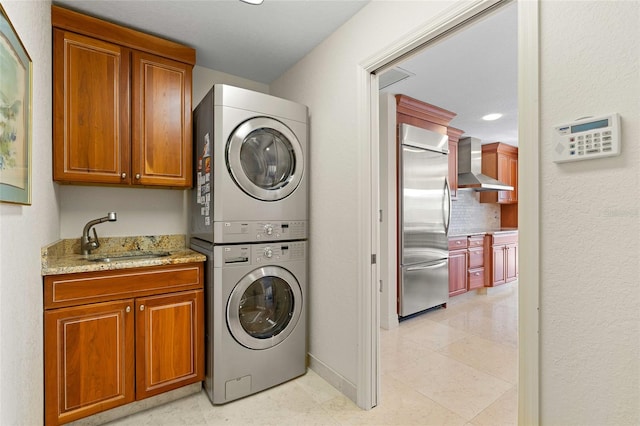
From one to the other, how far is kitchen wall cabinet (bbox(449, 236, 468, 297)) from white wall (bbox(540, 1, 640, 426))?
3043 millimetres

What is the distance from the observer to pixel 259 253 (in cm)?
207

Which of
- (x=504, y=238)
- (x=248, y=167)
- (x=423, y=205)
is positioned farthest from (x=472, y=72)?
(x=504, y=238)

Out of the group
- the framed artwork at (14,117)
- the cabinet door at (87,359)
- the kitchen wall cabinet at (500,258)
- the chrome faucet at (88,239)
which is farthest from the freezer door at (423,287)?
the framed artwork at (14,117)

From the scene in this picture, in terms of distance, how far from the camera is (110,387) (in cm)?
173

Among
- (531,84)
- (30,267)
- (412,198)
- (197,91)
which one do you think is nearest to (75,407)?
(30,267)

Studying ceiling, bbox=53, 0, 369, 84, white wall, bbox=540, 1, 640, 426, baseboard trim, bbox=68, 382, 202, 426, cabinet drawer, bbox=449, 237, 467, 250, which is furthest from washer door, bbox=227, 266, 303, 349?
cabinet drawer, bbox=449, 237, 467, 250

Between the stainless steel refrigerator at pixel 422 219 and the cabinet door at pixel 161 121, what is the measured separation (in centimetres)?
218

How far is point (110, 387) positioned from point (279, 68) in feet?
8.45

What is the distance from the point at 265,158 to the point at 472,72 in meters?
2.02

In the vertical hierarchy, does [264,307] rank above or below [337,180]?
below

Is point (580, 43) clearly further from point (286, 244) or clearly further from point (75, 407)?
point (75, 407)

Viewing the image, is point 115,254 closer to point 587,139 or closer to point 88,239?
point 88,239

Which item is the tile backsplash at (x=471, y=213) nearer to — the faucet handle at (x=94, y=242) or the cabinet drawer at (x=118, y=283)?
the cabinet drawer at (x=118, y=283)

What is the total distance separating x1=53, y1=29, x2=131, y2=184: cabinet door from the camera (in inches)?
72.4
